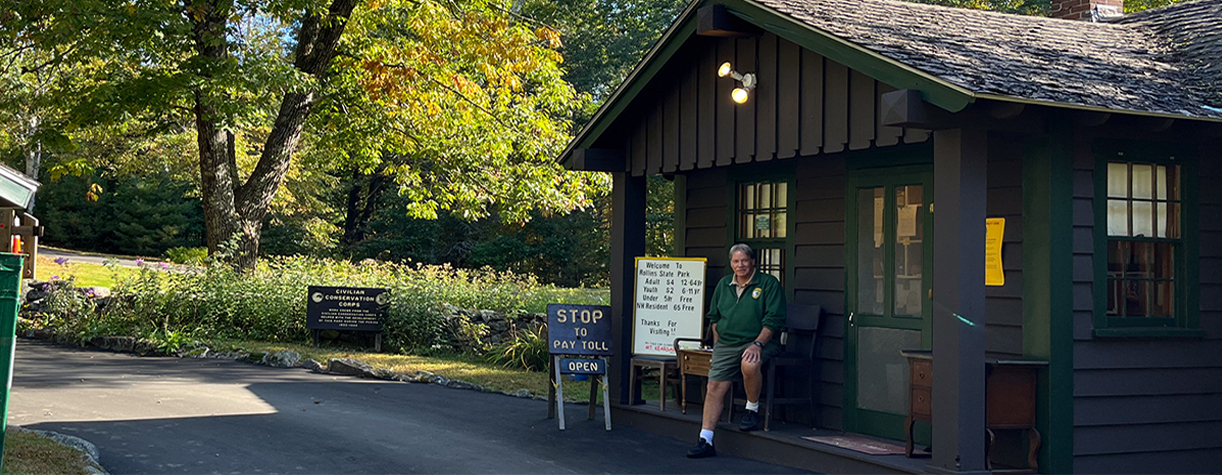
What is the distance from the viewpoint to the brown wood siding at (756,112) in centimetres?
788

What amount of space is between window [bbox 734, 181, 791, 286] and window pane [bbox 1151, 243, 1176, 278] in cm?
308

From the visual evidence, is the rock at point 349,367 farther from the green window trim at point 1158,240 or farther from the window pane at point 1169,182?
the window pane at point 1169,182

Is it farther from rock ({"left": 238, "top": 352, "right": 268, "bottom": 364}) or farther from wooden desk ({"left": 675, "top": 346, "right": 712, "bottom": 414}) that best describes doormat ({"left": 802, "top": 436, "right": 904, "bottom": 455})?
rock ({"left": 238, "top": 352, "right": 268, "bottom": 364})

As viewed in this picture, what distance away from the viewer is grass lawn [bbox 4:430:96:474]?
23.2ft

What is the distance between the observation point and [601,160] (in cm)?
1073

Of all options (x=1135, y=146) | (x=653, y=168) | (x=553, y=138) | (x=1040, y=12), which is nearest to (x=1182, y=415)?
(x=1135, y=146)

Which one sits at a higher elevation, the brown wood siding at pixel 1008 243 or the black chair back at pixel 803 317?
the brown wood siding at pixel 1008 243

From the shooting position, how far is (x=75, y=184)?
1684 inches

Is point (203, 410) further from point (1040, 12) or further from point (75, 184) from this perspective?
point (75, 184)

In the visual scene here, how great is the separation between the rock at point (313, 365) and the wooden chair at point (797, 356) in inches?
300

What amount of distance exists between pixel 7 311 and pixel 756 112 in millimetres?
5637

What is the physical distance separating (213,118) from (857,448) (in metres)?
13.2

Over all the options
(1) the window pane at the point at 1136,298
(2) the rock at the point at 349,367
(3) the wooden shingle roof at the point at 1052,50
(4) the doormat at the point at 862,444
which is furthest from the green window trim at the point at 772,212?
(2) the rock at the point at 349,367

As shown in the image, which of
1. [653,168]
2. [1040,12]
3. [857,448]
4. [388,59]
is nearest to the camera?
[857,448]
